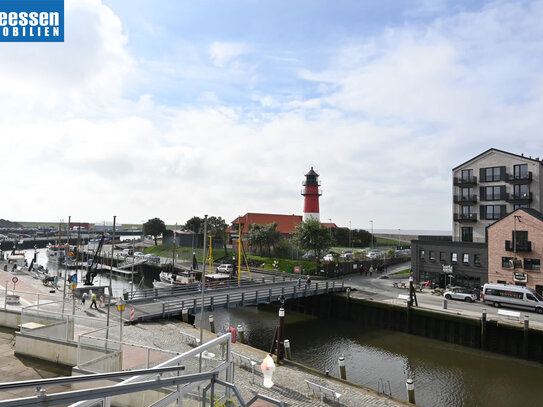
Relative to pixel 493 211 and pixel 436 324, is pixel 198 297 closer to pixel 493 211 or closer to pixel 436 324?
pixel 436 324

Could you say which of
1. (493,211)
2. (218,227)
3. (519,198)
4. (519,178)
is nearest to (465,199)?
(493,211)

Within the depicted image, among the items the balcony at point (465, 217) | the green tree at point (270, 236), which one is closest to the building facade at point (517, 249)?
the balcony at point (465, 217)

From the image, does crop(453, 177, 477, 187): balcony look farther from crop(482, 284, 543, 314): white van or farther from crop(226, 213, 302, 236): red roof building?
crop(226, 213, 302, 236): red roof building

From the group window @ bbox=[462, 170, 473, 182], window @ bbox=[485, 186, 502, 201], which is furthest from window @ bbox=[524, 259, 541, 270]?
window @ bbox=[462, 170, 473, 182]

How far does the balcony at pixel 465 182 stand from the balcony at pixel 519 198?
4.74 metres

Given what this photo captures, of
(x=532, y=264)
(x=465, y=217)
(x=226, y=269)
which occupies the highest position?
(x=465, y=217)

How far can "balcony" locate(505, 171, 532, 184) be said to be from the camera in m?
48.6

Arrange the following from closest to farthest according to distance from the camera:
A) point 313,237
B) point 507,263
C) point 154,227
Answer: point 507,263 < point 313,237 < point 154,227

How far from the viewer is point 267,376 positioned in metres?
13.1

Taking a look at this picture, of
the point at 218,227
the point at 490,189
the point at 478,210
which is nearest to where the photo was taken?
the point at 490,189

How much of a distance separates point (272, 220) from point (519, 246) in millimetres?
59836

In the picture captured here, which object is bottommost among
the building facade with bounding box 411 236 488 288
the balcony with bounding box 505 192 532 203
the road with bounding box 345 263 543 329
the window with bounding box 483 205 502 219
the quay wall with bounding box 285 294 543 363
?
the quay wall with bounding box 285 294 543 363

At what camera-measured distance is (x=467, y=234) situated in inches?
2146

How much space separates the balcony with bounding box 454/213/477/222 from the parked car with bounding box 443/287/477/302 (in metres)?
16.2
